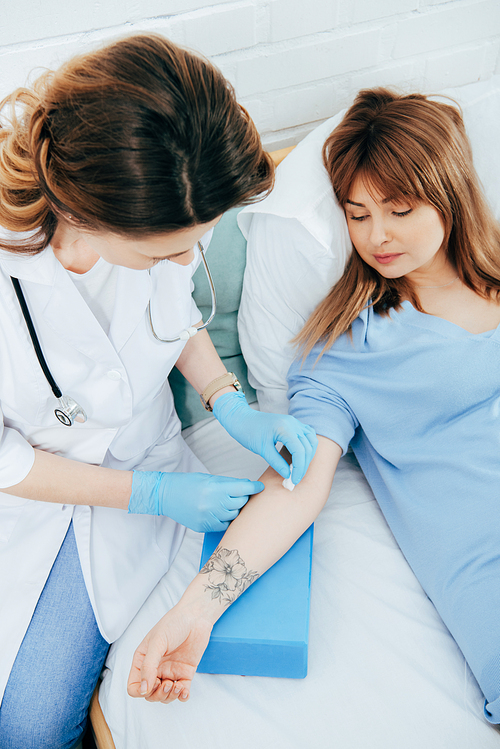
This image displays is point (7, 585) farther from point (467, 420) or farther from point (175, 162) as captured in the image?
point (467, 420)

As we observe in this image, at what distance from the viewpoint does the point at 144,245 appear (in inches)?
27.6

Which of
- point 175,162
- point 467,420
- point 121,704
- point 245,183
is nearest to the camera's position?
point 175,162

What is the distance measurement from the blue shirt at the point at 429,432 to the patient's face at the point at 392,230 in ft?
0.39

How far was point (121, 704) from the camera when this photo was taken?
3.09 ft

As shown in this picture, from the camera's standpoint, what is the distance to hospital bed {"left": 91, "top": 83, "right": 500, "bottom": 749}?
850 mm

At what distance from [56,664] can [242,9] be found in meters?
1.46

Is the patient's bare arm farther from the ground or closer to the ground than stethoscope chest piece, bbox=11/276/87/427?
closer to the ground

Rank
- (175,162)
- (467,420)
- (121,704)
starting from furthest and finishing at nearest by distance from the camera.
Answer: (467,420)
(121,704)
(175,162)

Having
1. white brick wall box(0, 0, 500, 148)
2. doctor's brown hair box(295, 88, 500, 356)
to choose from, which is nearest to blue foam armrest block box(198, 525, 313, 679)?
doctor's brown hair box(295, 88, 500, 356)

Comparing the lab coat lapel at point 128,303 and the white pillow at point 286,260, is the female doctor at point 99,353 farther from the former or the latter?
the white pillow at point 286,260

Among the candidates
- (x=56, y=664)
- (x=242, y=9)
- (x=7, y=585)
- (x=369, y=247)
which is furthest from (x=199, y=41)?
(x=56, y=664)

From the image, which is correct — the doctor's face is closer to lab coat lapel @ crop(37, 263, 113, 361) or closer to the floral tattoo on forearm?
lab coat lapel @ crop(37, 263, 113, 361)

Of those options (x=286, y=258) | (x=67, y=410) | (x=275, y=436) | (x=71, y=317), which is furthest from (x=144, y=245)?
(x=286, y=258)

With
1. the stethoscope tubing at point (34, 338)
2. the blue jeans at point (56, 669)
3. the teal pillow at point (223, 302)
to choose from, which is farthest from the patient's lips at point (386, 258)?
the blue jeans at point (56, 669)
